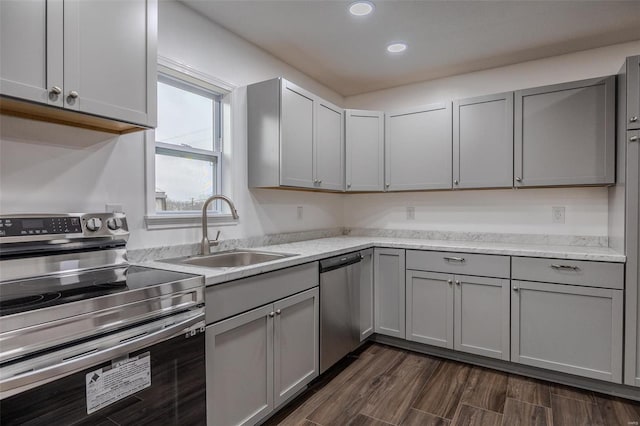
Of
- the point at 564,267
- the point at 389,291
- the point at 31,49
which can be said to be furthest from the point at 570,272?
the point at 31,49

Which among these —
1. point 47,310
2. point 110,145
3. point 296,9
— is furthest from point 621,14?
point 47,310

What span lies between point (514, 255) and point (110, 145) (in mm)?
2702

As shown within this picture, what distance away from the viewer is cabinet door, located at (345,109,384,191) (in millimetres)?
3363

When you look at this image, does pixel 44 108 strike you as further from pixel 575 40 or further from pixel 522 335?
pixel 575 40

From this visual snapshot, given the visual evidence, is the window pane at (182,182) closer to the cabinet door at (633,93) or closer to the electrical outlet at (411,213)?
the electrical outlet at (411,213)

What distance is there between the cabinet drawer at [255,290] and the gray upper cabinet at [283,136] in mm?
753

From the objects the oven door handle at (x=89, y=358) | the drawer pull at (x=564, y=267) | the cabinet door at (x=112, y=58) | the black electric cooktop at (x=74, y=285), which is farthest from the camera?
the drawer pull at (x=564, y=267)

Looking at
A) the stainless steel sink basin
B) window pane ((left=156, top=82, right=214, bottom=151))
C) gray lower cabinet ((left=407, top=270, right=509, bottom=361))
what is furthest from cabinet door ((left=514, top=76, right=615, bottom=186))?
window pane ((left=156, top=82, right=214, bottom=151))

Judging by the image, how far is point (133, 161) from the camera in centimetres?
191

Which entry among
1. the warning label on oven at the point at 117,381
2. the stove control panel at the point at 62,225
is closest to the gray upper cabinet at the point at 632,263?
the warning label on oven at the point at 117,381

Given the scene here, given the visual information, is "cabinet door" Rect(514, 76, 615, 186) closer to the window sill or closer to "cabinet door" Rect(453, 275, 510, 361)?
"cabinet door" Rect(453, 275, 510, 361)

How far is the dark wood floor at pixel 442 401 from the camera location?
200 cm

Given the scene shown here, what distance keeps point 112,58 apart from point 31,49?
30 cm

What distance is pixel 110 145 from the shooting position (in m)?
1.81
